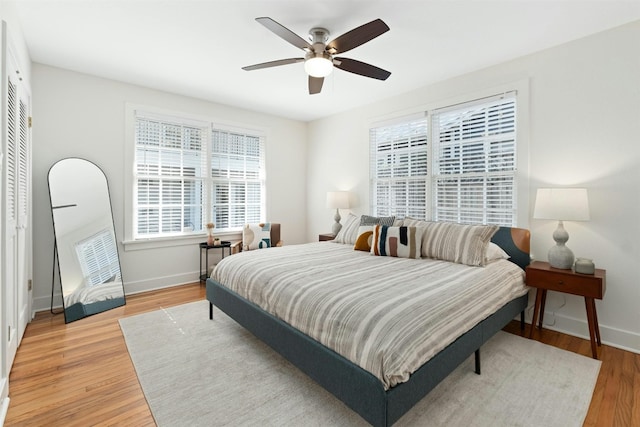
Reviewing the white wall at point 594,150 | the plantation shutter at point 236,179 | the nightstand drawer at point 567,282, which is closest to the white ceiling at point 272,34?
the white wall at point 594,150

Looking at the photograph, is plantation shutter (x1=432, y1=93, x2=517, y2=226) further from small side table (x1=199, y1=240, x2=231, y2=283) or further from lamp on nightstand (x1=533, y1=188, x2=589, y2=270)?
small side table (x1=199, y1=240, x2=231, y2=283)

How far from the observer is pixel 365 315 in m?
1.57

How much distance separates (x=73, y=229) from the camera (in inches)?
127

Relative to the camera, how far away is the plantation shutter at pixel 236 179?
4.56 meters

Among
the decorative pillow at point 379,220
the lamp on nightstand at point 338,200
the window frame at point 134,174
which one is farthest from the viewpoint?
the lamp on nightstand at point 338,200

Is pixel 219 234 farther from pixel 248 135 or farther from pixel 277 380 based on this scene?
pixel 277 380

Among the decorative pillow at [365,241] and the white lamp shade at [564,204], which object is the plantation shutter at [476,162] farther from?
the decorative pillow at [365,241]

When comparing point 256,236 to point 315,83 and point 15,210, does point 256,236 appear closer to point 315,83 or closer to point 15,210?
point 315,83

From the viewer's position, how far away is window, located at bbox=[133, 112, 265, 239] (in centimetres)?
393

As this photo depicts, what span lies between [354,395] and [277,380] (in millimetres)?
Answer: 743

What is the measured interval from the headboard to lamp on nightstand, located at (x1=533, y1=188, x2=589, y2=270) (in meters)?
0.23

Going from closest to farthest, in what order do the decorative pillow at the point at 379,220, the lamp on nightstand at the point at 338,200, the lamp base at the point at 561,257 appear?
1. the lamp base at the point at 561,257
2. the decorative pillow at the point at 379,220
3. the lamp on nightstand at the point at 338,200

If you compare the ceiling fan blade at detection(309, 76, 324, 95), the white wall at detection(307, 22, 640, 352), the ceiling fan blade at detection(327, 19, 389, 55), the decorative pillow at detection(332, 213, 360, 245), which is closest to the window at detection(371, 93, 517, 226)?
the white wall at detection(307, 22, 640, 352)

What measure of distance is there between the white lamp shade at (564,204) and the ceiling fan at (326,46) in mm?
1768
